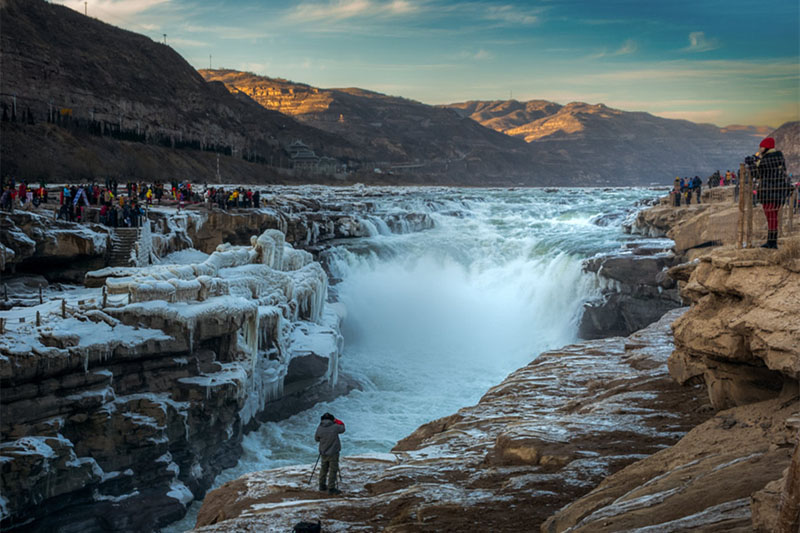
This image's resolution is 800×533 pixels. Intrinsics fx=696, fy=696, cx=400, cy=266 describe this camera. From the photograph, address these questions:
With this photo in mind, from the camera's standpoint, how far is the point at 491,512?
678 centimetres

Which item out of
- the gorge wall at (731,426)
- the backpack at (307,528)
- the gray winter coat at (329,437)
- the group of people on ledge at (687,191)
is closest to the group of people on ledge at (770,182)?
the gorge wall at (731,426)

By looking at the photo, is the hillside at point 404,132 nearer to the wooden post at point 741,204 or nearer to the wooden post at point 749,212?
the wooden post at point 741,204

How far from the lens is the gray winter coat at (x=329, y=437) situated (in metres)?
7.95

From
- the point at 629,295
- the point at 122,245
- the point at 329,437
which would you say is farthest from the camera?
the point at 629,295

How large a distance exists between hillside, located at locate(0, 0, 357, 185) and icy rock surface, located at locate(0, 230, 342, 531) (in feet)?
104

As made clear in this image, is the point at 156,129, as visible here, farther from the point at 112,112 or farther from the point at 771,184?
the point at 771,184

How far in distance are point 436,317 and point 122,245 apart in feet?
42.8

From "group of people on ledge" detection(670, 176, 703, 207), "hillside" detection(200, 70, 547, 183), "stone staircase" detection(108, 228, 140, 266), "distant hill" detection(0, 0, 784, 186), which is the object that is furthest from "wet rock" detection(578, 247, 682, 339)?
"hillside" detection(200, 70, 547, 183)

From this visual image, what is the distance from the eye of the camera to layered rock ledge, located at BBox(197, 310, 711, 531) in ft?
22.7

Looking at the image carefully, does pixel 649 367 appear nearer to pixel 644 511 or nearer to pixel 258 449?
pixel 644 511

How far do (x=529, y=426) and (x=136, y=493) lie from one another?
7.83 meters

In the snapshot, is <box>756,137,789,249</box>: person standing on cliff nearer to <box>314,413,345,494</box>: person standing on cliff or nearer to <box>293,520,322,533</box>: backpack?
<box>314,413,345,494</box>: person standing on cliff

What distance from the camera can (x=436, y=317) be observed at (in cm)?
2798

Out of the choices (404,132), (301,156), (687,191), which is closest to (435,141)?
(404,132)
